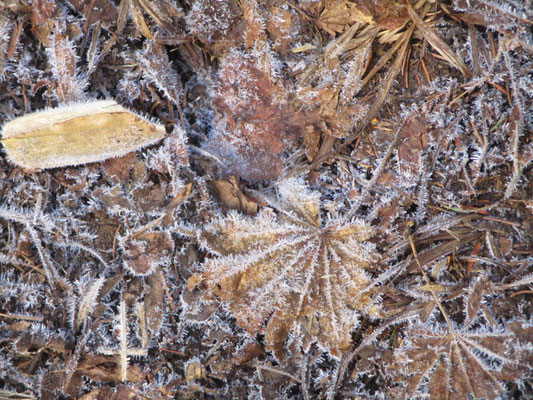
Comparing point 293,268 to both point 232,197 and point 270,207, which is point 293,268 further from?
point 232,197

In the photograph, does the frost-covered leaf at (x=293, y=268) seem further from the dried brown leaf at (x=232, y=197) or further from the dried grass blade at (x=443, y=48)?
the dried grass blade at (x=443, y=48)

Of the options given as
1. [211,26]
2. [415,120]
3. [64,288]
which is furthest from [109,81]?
[415,120]

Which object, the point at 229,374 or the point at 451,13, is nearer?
the point at 451,13

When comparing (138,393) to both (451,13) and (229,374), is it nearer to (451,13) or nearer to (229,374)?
(229,374)

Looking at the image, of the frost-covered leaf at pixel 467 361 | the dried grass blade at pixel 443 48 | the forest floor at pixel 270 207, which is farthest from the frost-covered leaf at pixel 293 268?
the dried grass blade at pixel 443 48

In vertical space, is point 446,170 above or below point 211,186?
above

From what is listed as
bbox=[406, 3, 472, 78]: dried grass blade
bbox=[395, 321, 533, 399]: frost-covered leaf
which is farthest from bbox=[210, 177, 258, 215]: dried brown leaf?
bbox=[406, 3, 472, 78]: dried grass blade

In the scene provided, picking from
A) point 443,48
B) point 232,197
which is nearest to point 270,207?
point 232,197
